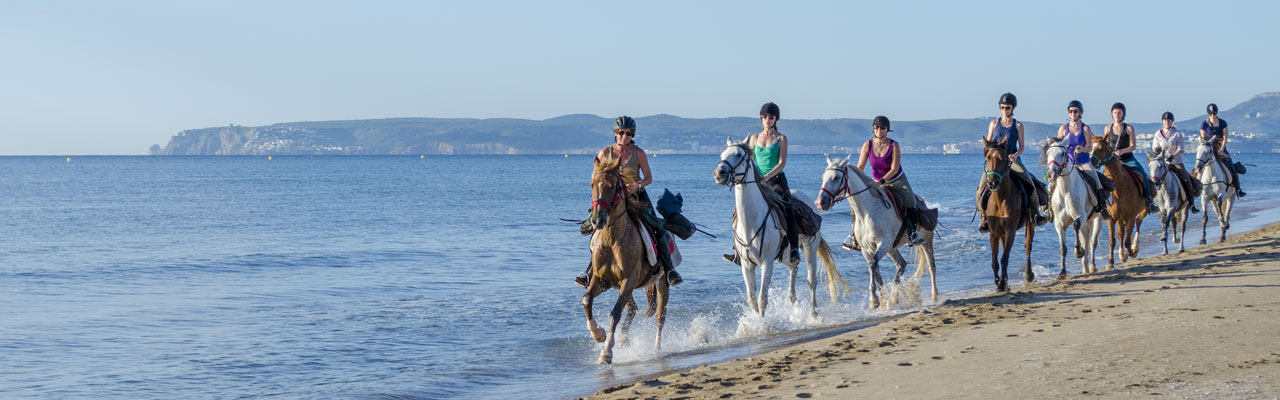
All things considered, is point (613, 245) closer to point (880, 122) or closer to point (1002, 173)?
point (880, 122)

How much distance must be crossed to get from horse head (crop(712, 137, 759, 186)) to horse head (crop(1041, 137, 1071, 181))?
20.2ft

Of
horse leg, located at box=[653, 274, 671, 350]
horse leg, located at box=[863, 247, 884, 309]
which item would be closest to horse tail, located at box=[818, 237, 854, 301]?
horse leg, located at box=[863, 247, 884, 309]

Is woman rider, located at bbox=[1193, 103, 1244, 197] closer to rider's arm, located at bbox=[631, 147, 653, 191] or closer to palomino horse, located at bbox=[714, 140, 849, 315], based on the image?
palomino horse, located at bbox=[714, 140, 849, 315]

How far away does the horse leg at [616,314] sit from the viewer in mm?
11078

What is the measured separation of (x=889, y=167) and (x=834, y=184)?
1157 millimetres

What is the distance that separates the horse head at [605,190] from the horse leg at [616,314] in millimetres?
830

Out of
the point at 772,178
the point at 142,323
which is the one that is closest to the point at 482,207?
the point at 142,323

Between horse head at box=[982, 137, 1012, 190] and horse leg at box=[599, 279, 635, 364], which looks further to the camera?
horse head at box=[982, 137, 1012, 190]

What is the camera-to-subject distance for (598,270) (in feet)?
36.2

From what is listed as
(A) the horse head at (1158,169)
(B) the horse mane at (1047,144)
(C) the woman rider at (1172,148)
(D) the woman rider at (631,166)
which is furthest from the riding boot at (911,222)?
(C) the woman rider at (1172,148)

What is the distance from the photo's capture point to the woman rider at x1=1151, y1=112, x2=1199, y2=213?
20906 mm

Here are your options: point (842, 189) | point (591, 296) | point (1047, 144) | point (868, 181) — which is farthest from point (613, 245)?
point (1047, 144)

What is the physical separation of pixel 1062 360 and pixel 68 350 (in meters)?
11.6

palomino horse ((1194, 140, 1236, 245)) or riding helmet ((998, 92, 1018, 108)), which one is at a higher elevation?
riding helmet ((998, 92, 1018, 108))
